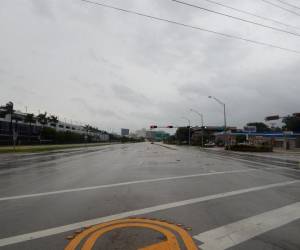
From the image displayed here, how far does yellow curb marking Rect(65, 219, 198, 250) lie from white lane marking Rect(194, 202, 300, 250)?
30 centimetres

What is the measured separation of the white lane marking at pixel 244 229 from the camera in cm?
538

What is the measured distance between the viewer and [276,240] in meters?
5.52

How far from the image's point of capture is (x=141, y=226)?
20.4ft

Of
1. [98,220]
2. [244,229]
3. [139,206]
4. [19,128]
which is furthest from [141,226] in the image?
[19,128]

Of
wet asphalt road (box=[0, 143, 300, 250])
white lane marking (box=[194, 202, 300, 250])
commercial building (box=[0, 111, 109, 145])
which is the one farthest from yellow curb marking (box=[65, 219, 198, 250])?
commercial building (box=[0, 111, 109, 145])

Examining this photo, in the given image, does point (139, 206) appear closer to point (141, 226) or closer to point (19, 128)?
point (141, 226)

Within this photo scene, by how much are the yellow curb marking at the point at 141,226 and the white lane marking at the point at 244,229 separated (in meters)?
0.30

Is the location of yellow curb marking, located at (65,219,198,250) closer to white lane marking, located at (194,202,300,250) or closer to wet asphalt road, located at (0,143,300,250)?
wet asphalt road, located at (0,143,300,250)

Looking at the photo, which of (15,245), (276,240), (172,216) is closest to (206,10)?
(172,216)

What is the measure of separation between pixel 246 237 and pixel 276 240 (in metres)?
0.52

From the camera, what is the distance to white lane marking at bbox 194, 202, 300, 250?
212 inches

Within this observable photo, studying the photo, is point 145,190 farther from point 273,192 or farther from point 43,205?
point 273,192

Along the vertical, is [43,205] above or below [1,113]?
below

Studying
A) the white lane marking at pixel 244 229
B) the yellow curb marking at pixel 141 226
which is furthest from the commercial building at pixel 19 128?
the white lane marking at pixel 244 229
